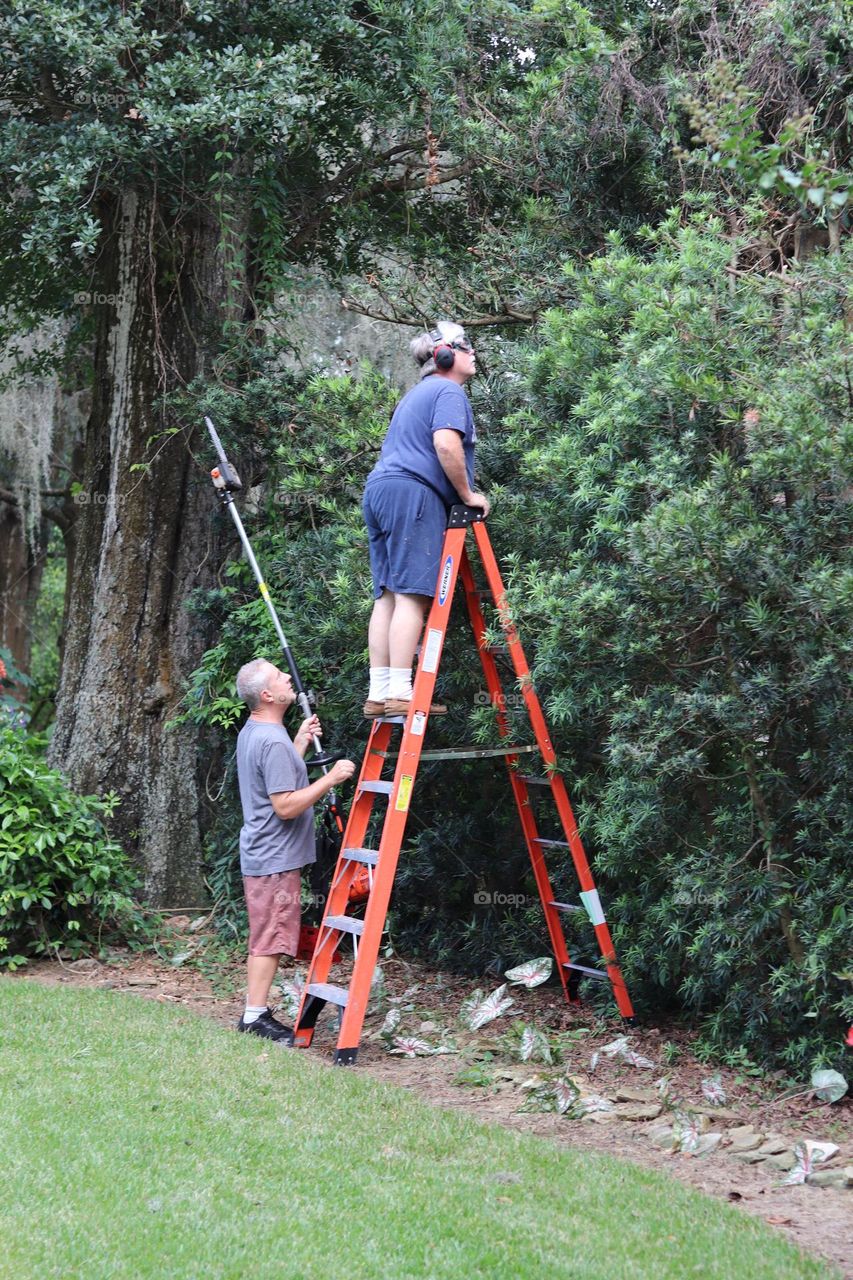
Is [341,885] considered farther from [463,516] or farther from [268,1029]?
[463,516]

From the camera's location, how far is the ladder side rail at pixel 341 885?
5984mm

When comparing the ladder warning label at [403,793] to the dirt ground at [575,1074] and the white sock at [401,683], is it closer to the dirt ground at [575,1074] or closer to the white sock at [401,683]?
the white sock at [401,683]

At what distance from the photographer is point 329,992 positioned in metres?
5.79

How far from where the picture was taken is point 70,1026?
6012 millimetres

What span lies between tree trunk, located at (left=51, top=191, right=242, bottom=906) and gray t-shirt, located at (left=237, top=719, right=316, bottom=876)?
2.87 metres

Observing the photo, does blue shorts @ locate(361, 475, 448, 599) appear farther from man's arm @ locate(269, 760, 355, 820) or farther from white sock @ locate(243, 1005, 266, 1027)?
white sock @ locate(243, 1005, 266, 1027)

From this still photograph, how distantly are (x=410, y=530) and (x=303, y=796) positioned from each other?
1.30 m

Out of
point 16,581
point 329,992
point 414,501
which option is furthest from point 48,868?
point 16,581

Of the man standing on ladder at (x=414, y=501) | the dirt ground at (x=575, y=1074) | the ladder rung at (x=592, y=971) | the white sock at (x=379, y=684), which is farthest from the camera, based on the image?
the ladder rung at (x=592, y=971)

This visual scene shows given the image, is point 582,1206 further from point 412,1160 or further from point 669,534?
point 669,534

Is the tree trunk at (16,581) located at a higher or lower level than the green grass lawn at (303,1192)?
higher

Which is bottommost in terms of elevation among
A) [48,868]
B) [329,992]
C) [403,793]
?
[329,992]

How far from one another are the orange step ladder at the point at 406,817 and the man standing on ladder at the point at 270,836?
18 centimetres

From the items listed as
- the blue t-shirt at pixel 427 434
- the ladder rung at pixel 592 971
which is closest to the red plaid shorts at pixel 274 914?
the ladder rung at pixel 592 971
